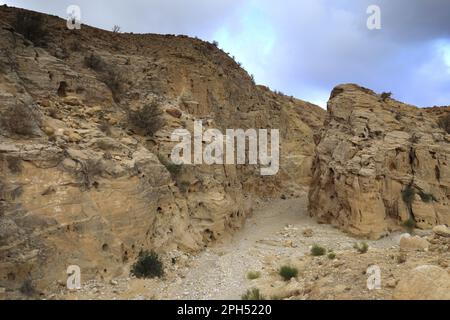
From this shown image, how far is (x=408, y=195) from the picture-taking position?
53.6ft

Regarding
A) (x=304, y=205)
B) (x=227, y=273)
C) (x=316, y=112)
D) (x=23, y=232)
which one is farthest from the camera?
(x=316, y=112)

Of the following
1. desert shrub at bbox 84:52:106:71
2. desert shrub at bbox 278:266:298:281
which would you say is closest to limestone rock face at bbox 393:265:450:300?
desert shrub at bbox 278:266:298:281

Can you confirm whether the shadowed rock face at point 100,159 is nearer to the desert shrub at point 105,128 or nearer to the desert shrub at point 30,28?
the desert shrub at point 105,128

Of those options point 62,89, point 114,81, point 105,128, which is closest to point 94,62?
point 114,81

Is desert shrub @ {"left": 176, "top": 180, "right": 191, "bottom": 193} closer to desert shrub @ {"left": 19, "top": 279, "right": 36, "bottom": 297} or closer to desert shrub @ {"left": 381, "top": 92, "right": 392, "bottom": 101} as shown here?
desert shrub @ {"left": 19, "top": 279, "right": 36, "bottom": 297}

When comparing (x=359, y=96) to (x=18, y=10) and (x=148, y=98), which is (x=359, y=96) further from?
(x=18, y=10)

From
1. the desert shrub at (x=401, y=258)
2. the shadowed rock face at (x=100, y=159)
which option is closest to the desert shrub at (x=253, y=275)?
the shadowed rock face at (x=100, y=159)

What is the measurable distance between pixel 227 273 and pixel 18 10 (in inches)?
486

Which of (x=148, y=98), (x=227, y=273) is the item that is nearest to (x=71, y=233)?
(x=227, y=273)

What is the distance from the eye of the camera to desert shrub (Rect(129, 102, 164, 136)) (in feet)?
46.1

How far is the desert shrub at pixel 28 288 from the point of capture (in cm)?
771

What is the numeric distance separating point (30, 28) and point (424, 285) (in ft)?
46.3
